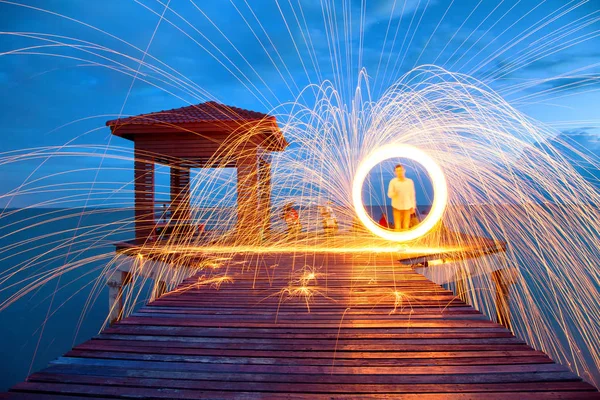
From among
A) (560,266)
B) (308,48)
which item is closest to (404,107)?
(308,48)

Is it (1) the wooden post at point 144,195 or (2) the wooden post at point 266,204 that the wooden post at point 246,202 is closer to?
(2) the wooden post at point 266,204

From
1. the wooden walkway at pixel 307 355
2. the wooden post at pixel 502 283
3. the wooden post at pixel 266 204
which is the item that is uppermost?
the wooden post at pixel 266 204

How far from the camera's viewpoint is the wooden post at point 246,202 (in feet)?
29.5

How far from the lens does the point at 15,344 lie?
56.2 feet

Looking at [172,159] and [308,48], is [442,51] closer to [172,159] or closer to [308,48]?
[308,48]

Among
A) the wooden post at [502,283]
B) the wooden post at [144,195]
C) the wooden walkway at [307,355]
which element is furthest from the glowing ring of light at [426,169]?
the wooden post at [144,195]

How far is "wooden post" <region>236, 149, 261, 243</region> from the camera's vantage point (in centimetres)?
900

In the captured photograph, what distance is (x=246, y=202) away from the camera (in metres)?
9.41

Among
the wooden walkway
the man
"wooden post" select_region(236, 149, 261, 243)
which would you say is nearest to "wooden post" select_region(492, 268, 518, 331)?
the man

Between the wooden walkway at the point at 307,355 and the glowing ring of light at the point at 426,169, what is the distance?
2.33m

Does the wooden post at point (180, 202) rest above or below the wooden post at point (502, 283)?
above

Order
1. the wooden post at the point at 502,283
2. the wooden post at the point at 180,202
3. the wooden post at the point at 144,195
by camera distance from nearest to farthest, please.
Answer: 1. the wooden post at the point at 502,283
2. the wooden post at the point at 144,195
3. the wooden post at the point at 180,202

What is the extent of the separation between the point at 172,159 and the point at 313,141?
5.80 m

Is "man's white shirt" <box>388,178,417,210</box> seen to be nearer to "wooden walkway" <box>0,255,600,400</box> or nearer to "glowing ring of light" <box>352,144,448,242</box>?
"glowing ring of light" <box>352,144,448,242</box>
